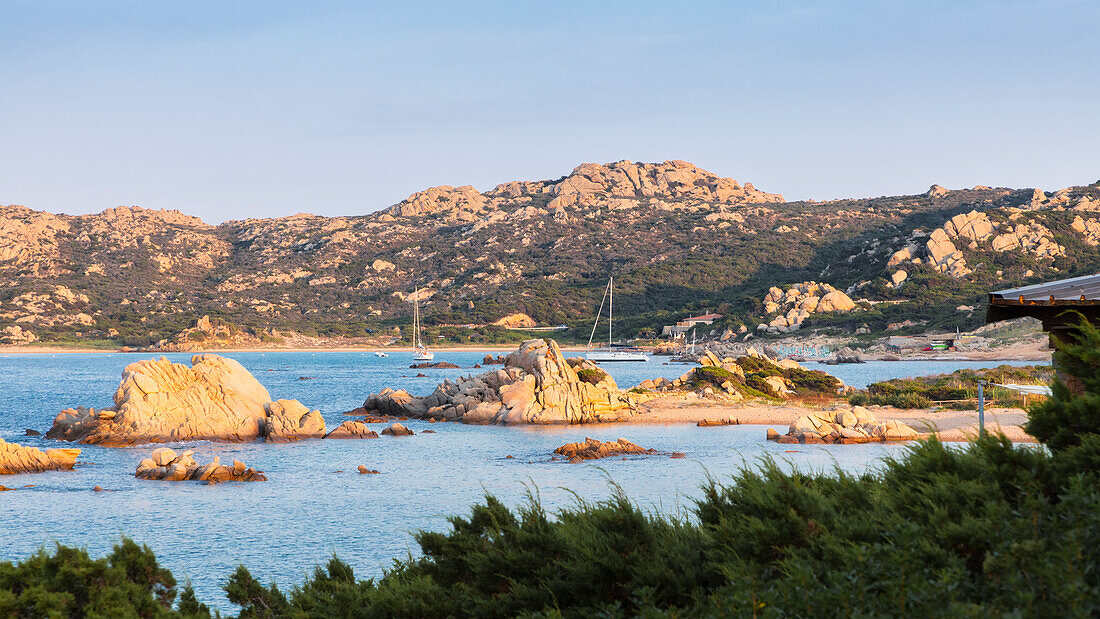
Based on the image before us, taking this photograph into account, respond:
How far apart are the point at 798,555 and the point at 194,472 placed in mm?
33326

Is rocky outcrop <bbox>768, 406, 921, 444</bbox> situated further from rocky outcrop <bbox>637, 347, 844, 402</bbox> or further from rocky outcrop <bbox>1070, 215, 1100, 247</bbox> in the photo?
rocky outcrop <bbox>1070, 215, 1100, 247</bbox>

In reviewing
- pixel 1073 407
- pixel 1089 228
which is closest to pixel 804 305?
pixel 1089 228

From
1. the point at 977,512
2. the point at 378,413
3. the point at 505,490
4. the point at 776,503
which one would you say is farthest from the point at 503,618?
the point at 378,413

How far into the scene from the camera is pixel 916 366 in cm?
9825

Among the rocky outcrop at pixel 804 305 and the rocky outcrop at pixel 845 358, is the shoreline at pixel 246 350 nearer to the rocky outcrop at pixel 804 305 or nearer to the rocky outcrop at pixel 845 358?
the rocky outcrop at pixel 804 305

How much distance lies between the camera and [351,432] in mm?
48531

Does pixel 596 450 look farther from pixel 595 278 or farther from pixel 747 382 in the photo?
pixel 595 278

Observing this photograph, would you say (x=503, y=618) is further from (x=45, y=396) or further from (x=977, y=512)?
(x=45, y=396)

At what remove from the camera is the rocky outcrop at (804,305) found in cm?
13000

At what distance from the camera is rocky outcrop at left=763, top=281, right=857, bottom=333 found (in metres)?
130

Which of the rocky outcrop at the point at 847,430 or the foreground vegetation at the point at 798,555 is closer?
the foreground vegetation at the point at 798,555

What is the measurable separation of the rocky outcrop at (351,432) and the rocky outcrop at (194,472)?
1242 cm

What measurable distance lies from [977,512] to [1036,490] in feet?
1.59

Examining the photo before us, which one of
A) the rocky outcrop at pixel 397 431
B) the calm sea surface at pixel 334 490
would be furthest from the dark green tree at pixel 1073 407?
the rocky outcrop at pixel 397 431
